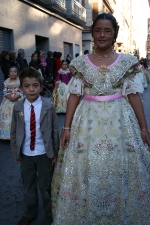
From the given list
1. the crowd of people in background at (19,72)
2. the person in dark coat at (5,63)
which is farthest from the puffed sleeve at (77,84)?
the person in dark coat at (5,63)

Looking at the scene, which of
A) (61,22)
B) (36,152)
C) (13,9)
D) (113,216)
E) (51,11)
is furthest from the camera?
(61,22)

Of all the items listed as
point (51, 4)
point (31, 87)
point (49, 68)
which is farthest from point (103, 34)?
point (51, 4)

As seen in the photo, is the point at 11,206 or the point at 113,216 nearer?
the point at 113,216

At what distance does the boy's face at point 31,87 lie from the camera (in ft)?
7.23

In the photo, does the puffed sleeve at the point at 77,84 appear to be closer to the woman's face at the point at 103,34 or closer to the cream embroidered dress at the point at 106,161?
the cream embroidered dress at the point at 106,161

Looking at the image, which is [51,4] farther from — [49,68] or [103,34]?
[103,34]

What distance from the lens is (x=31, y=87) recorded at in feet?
7.23

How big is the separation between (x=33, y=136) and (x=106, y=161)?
0.66 m

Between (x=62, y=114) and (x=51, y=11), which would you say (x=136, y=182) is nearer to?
(x=62, y=114)

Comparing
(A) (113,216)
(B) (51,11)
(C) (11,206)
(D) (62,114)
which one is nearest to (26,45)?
(B) (51,11)

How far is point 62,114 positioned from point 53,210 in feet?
17.1

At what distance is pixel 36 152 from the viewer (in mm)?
2244

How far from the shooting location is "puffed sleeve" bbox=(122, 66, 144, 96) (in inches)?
81.4

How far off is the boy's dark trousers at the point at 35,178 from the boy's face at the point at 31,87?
0.52 m
